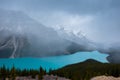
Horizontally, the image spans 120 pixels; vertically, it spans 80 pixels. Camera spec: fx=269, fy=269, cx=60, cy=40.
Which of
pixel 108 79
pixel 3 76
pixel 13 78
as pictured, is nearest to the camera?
pixel 108 79

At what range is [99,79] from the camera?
14825 centimetres

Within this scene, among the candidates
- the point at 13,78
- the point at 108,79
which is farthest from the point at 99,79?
the point at 13,78

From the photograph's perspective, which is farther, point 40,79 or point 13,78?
point 40,79

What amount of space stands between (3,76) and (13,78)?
71.2ft

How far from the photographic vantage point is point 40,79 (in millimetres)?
197125

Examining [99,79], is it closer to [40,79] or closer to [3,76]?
[40,79]

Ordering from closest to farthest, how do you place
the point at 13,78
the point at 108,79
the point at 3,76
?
the point at 108,79, the point at 13,78, the point at 3,76

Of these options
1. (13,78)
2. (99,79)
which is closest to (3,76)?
(13,78)

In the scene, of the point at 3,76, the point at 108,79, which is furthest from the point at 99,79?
the point at 3,76

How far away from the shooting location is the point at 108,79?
485ft

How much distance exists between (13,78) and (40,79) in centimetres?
3031

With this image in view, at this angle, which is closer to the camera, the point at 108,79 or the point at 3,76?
Result: the point at 108,79

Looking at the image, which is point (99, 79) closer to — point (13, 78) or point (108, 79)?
point (108, 79)

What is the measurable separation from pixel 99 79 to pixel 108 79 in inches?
193
